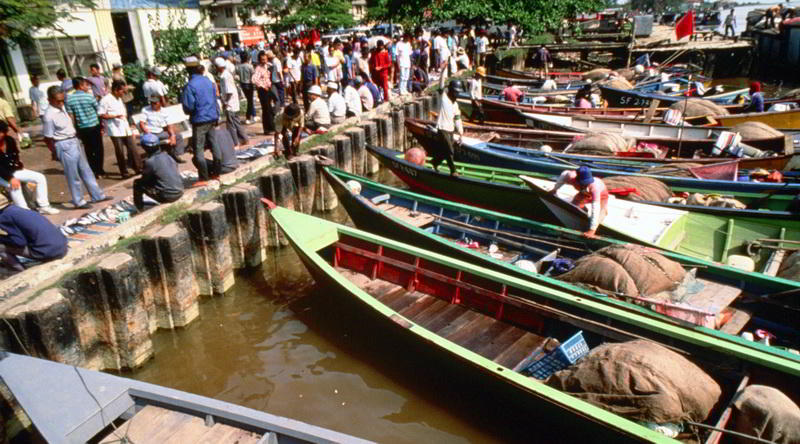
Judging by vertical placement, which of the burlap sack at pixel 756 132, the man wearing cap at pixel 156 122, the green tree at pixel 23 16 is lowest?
the burlap sack at pixel 756 132

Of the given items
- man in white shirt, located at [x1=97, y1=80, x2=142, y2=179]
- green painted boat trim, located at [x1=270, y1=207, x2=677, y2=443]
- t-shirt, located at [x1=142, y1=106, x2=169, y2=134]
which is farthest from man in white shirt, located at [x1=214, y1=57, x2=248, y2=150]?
green painted boat trim, located at [x1=270, y1=207, x2=677, y2=443]

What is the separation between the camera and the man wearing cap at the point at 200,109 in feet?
29.0

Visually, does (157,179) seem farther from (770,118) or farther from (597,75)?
(597,75)

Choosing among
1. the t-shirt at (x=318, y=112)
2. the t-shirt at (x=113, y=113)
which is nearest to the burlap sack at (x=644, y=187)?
the t-shirt at (x=318, y=112)

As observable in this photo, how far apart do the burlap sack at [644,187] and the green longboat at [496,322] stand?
3703 mm

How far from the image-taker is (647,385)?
14.6 ft

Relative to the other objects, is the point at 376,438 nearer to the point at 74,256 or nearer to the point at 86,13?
the point at 74,256

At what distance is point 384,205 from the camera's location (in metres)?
9.80

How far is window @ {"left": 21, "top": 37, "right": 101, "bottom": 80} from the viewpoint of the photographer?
16.4 m

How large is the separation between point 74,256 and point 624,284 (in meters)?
7.00

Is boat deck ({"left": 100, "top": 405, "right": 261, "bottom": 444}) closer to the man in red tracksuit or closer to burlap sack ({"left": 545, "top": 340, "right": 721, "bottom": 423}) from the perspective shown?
burlap sack ({"left": 545, "top": 340, "right": 721, "bottom": 423})

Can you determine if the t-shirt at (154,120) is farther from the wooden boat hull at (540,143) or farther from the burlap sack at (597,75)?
the burlap sack at (597,75)

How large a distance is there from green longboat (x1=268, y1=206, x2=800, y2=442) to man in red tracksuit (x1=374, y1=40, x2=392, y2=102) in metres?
9.86

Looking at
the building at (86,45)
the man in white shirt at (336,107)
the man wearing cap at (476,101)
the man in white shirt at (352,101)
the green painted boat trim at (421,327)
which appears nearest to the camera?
the green painted boat trim at (421,327)
